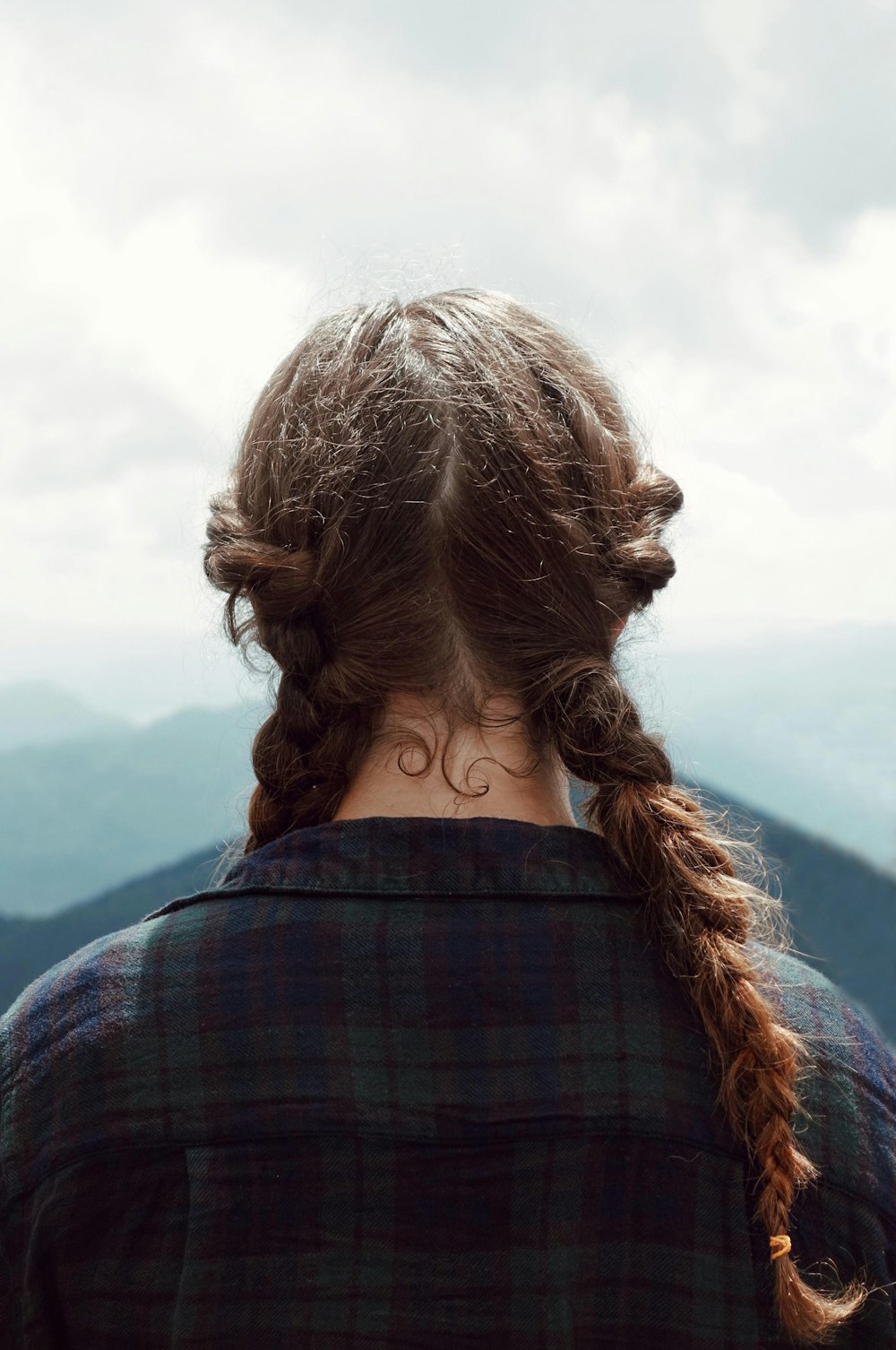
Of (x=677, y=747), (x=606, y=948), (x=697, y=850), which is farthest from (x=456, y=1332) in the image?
(x=677, y=747)

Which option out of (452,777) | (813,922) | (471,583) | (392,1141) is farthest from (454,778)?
(813,922)

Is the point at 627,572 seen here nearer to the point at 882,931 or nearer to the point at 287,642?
the point at 287,642

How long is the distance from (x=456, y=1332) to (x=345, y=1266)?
9 centimetres

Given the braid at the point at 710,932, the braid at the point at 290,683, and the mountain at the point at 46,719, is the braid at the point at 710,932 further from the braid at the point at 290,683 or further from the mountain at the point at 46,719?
the mountain at the point at 46,719

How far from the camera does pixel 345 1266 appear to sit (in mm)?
748

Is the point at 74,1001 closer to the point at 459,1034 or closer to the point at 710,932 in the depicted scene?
the point at 459,1034

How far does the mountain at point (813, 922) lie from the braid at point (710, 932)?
1.34m

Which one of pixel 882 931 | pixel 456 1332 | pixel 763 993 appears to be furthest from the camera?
pixel 882 931

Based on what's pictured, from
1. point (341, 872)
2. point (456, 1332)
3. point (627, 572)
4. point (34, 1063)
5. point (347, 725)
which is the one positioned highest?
point (627, 572)

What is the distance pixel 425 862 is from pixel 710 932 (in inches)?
8.9

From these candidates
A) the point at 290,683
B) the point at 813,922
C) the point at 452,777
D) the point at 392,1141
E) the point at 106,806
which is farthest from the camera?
the point at 106,806

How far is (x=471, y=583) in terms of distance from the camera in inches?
35.0

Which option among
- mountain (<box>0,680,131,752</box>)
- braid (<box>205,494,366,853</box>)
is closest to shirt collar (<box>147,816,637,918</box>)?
braid (<box>205,494,366,853</box>)

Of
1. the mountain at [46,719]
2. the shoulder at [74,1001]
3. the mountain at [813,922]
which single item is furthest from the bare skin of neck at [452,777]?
the mountain at [46,719]
